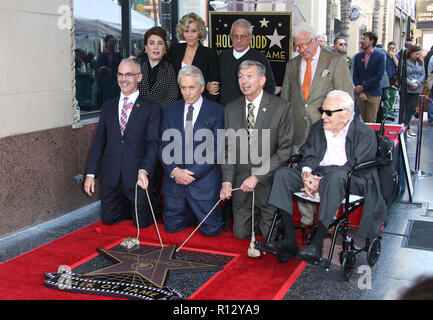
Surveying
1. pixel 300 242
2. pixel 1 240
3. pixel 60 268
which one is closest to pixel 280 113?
pixel 300 242

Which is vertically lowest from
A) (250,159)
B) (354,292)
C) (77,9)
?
(354,292)

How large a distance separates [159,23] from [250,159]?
4.19 m

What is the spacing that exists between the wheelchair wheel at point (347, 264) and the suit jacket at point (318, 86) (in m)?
1.62

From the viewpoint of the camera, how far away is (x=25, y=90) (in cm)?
505

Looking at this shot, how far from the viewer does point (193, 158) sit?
16.2ft

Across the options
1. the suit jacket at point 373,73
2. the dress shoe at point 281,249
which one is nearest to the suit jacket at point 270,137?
the dress shoe at point 281,249

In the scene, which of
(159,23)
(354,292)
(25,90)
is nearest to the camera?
(354,292)

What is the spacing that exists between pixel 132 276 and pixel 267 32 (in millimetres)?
3758

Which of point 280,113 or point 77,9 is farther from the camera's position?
point 77,9

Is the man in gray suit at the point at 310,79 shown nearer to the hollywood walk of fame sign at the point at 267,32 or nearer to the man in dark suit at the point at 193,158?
the man in dark suit at the point at 193,158

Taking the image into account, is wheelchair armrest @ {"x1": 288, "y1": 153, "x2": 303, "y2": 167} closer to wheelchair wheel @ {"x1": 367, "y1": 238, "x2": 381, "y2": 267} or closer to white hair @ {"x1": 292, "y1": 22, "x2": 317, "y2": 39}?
wheelchair wheel @ {"x1": 367, "y1": 238, "x2": 381, "y2": 267}

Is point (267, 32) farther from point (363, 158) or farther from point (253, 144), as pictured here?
point (363, 158)

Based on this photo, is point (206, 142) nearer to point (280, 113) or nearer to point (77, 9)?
point (280, 113)

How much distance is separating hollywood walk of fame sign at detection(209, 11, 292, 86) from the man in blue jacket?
9.05 ft
